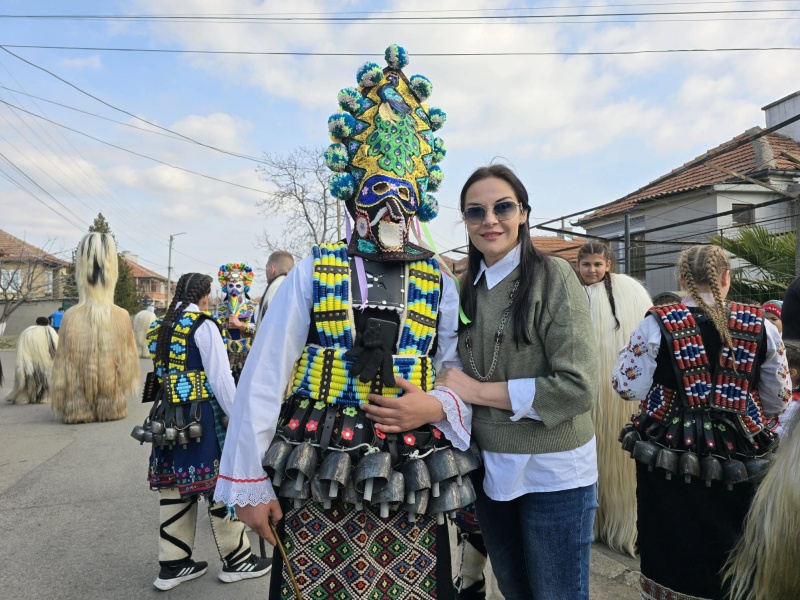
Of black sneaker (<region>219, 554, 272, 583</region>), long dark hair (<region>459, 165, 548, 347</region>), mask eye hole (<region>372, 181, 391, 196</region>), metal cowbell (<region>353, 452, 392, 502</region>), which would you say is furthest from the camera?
black sneaker (<region>219, 554, 272, 583</region>)

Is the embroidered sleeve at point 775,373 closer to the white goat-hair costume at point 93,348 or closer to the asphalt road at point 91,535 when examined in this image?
the asphalt road at point 91,535

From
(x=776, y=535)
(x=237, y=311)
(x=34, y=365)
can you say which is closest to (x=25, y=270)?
(x=34, y=365)

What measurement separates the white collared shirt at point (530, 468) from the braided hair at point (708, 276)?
3.57 feet

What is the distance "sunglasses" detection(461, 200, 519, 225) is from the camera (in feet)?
6.45

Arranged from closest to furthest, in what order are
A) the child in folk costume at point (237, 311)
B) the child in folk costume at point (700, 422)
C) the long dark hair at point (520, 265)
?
the long dark hair at point (520, 265), the child in folk costume at point (700, 422), the child in folk costume at point (237, 311)

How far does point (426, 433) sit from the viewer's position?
1.81m

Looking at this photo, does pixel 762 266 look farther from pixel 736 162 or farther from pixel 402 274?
pixel 402 274

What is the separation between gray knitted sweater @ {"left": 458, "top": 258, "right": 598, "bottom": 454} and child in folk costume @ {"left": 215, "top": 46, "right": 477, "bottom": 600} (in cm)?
15

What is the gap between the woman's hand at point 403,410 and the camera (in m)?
1.74

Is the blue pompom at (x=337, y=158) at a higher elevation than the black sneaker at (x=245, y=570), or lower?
higher

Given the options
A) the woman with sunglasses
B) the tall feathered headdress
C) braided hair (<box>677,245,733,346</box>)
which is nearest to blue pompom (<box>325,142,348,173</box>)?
the tall feathered headdress

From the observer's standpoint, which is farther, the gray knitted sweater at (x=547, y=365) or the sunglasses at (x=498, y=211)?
the sunglasses at (x=498, y=211)

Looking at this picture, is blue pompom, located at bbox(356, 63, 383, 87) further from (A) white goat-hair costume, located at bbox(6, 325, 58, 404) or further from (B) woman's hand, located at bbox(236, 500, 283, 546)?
(A) white goat-hair costume, located at bbox(6, 325, 58, 404)

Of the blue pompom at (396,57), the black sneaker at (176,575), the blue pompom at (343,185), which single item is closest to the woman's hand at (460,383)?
the blue pompom at (343,185)
